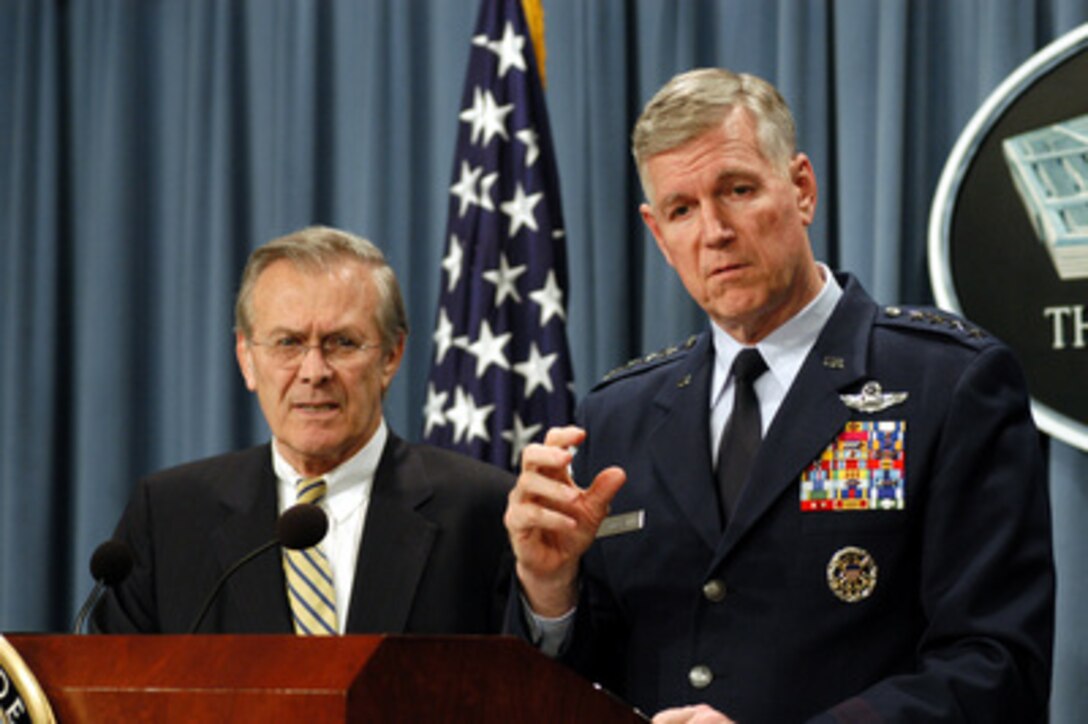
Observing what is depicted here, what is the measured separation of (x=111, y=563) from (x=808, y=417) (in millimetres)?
982

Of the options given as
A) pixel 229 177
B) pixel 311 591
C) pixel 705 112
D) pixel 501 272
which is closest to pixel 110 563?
pixel 311 591

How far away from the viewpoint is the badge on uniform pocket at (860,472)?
1993mm

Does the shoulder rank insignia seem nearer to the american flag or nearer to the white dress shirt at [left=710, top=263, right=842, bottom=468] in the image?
the white dress shirt at [left=710, top=263, right=842, bottom=468]

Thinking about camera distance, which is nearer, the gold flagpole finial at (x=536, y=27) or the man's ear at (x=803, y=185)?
the man's ear at (x=803, y=185)

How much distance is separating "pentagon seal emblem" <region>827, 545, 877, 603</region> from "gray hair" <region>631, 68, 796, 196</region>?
550 mm

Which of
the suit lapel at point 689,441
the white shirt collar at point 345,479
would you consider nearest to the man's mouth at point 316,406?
the white shirt collar at point 345,479

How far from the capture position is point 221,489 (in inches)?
114

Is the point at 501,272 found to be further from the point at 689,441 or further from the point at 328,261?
the point at 689,441

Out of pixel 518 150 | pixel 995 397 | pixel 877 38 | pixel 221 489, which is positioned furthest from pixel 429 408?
pixel 995 397

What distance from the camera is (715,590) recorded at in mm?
2010

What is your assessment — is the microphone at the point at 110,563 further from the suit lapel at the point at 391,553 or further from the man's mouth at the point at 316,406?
the man's mouth at the point at 316,406

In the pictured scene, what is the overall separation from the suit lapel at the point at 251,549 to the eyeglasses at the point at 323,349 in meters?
0.20

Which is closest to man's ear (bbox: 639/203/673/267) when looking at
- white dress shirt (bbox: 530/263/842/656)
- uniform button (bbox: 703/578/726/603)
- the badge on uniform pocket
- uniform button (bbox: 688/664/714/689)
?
white dress shirt (bbox: 530/263/842/656)

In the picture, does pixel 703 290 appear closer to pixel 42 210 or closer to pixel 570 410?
pixel 570 410
